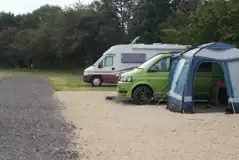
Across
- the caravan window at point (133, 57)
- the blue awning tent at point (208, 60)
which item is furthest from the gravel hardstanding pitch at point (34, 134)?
the caravan window at point (133, 57)

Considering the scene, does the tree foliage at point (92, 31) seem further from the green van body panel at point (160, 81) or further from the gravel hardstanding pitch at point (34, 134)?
the gravel hardstanding pitch at point (34, 134)

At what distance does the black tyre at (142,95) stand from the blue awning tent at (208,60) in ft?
6.59

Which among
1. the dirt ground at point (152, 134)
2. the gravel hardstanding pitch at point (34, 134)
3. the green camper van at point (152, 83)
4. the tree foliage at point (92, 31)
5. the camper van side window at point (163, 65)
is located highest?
the tree foliage at point (92, 31)

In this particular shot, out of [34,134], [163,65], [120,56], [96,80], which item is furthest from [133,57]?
[34,134]

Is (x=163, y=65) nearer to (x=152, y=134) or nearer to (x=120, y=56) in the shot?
(x=152, y=134)

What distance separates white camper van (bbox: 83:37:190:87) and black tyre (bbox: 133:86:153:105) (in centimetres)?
850

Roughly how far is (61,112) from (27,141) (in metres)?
5.08

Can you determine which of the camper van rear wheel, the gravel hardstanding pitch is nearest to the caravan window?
the camper van rear wheel

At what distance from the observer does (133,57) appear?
25.0 metres

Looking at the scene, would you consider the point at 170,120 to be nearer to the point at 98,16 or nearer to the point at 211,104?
the point at 211,104

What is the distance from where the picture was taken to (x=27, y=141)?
322 inches

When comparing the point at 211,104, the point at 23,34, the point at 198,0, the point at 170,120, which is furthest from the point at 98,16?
the point at 170,120

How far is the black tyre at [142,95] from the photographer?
15.8m

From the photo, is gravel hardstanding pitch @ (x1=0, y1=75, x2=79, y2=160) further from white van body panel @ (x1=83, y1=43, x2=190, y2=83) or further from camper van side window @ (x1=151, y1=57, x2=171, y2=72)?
white van body panel @ (x1=83, y1=43, x2=190, y2=83)
